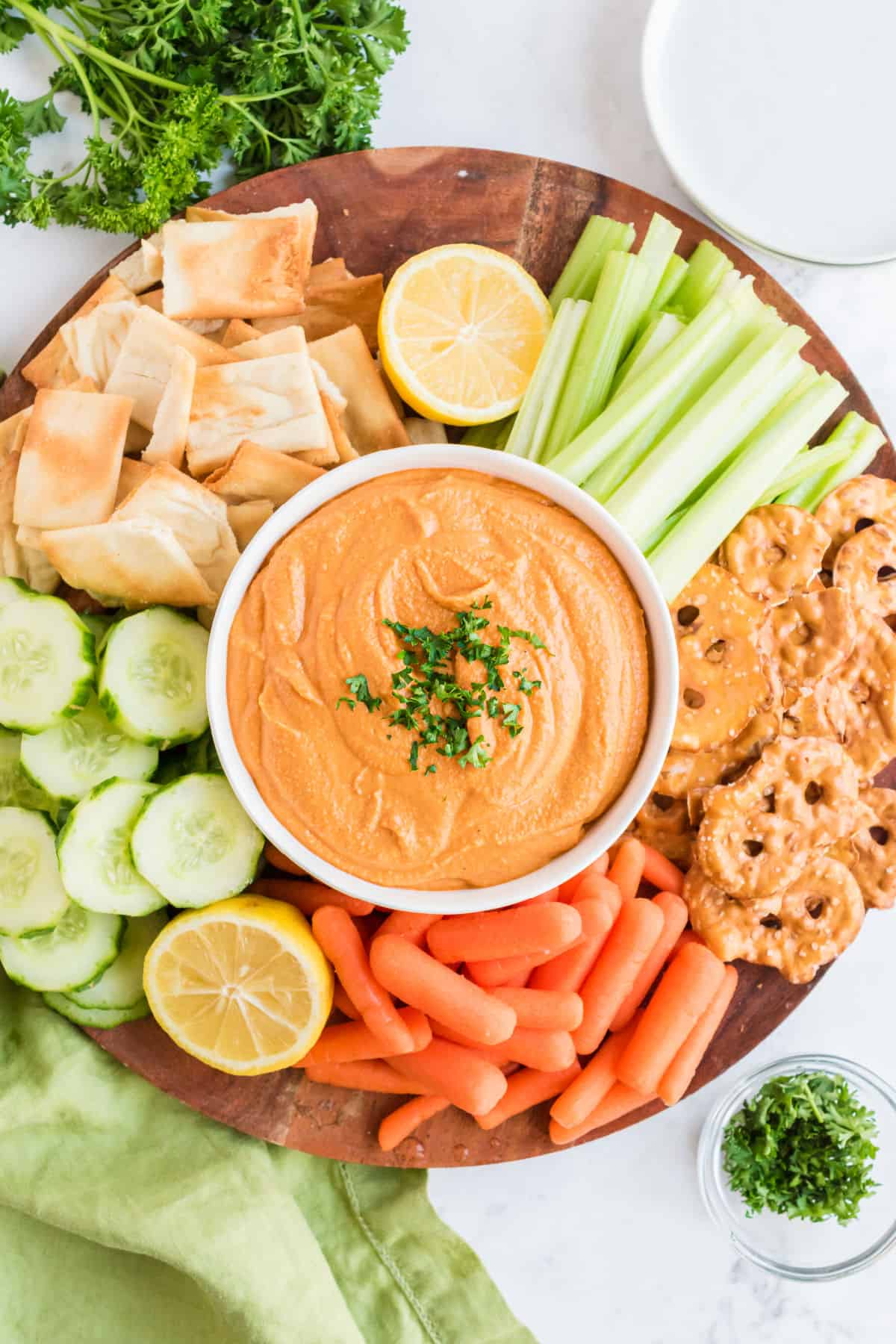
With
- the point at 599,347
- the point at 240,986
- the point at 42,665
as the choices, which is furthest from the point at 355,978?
the point at 599,347

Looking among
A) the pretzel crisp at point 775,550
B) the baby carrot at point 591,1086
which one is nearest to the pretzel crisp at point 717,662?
the pretzel crisp at point 775,550

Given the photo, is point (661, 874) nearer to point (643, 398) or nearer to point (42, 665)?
point (643, 398)

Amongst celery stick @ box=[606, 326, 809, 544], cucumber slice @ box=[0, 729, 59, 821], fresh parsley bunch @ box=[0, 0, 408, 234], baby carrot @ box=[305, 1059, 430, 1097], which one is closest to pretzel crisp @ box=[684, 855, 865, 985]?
baby carrot @ box=[305, 1059, 430, 1097]

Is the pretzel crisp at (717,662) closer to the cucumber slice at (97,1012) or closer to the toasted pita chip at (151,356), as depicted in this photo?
the toasted pita chip at (151,356)

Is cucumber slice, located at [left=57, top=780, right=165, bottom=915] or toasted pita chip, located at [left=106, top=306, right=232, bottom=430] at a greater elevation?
toasted pita chip, located at [left=106, top=306, right=232, bottom=430]

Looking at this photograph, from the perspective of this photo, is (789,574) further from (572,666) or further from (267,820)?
(267,820)

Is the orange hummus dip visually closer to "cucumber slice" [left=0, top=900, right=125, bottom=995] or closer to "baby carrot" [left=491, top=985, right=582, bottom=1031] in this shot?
"baby carrot" [left=491, top=985, right=582, bottom=1031]

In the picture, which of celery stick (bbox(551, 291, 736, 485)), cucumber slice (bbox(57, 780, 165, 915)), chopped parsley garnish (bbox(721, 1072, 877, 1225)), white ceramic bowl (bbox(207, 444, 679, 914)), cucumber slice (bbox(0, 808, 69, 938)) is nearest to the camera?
white ceramic bowl (bbox(207, 444, 679, 914))
